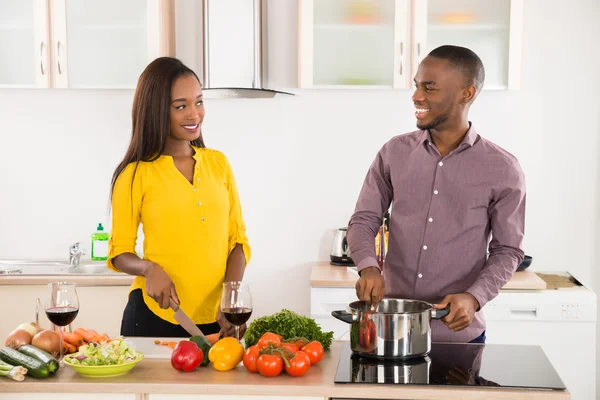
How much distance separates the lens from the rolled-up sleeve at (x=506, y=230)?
2.25 m

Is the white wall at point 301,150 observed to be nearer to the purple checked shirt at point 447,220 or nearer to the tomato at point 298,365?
the purple checked shirt at point 447,220

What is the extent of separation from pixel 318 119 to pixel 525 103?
1.05 m

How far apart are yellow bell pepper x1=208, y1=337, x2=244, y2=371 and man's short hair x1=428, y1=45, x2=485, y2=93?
1033 mm

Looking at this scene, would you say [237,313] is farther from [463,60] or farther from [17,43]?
[17,43]

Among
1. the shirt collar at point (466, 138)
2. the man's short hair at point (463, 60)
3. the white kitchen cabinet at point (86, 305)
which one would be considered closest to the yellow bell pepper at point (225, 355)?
the shirt collar at point (466, 138)

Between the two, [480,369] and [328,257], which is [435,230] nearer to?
[480,369]

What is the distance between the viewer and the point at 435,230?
2.34 meters

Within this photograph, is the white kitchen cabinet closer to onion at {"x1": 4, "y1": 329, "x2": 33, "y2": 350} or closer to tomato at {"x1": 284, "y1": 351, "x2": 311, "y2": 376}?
onion at {"x1": 4, "y1": 329, "x2": 33, "y2": 350}

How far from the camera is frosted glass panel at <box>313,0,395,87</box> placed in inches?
145

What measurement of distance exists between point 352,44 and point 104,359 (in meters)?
2.25

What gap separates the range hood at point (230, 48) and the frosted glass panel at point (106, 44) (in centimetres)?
33

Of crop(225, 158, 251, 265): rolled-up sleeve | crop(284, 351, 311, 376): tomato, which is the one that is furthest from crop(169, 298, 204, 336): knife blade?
crop(284, 351, 311, 376): tomato

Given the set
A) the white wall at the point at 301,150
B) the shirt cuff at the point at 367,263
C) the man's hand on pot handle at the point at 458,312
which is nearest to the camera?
the man's hand on pot handle at the point at 458,312

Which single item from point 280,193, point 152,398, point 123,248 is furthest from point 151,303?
point 280,193
